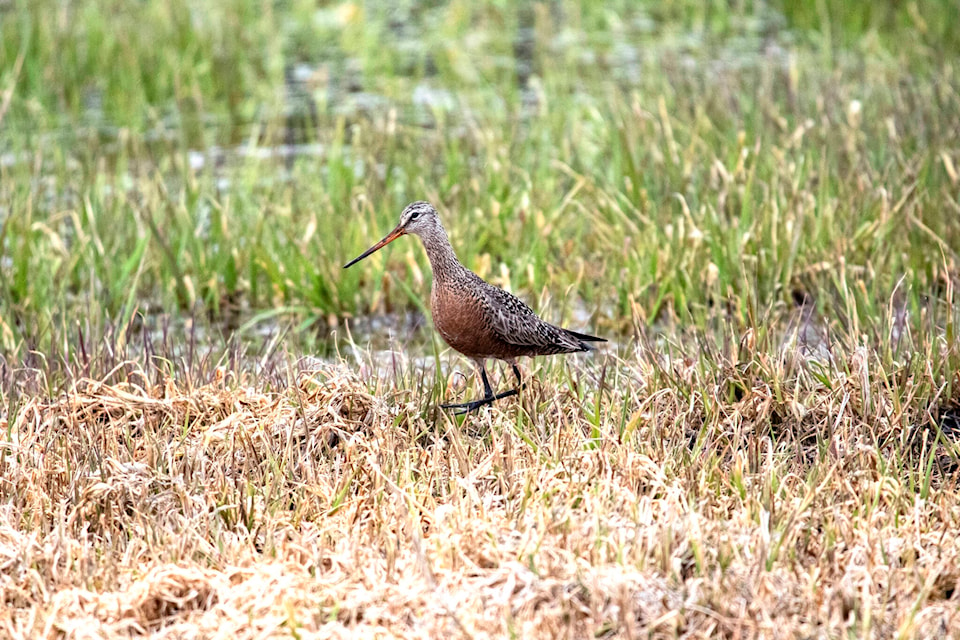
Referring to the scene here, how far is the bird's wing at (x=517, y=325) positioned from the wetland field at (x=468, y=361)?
15 centimetres

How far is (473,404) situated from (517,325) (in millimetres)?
321

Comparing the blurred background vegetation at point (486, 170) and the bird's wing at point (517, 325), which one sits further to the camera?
the blurred background vegetation at point (486, 170)

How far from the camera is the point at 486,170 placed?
7.82 metres

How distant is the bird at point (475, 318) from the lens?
470cm

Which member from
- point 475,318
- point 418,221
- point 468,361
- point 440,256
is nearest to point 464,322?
point 475,318

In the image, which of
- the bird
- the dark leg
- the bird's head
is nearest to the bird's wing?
the bird

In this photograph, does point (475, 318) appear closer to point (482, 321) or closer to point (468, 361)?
point (482, 321)

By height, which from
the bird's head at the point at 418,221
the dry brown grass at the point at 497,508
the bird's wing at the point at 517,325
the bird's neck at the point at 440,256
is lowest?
the dry brown grass at the point at 497,508

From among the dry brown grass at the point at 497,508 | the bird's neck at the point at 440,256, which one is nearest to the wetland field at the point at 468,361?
the dry brown grass at the point at 497,508

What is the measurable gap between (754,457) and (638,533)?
0.75 m

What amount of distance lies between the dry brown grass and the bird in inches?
5.6

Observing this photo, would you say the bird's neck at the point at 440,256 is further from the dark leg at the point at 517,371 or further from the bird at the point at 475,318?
the dark leg at the point at 517,371

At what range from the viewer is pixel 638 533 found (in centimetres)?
372

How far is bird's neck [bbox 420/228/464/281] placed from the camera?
482cm
